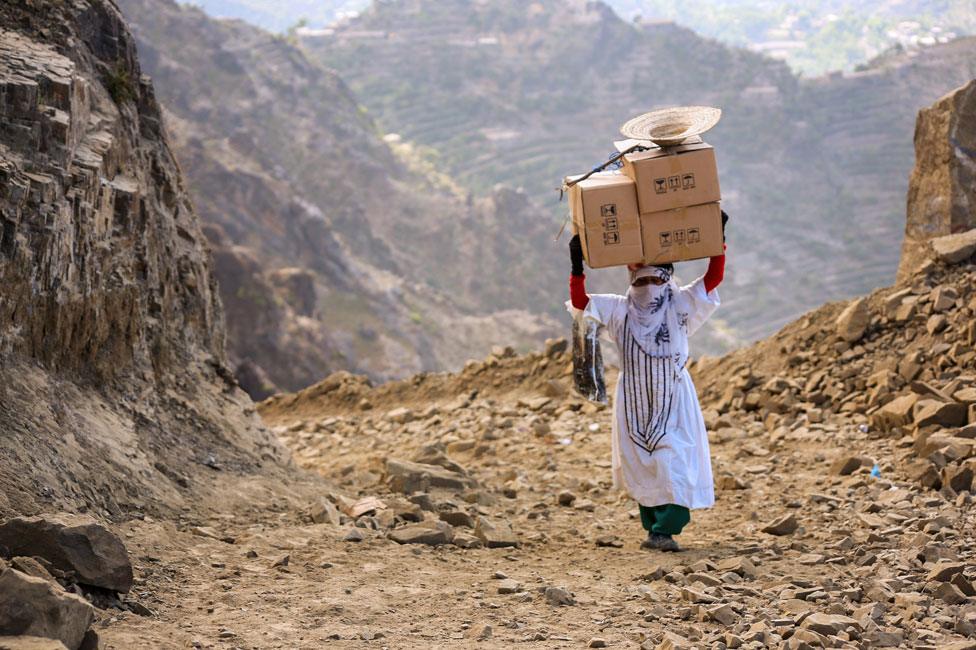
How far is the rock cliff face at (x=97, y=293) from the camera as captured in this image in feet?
13.9

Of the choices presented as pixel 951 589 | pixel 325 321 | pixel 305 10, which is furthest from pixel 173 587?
pixel 305 10

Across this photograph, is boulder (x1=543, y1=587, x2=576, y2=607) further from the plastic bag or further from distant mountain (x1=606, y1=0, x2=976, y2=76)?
distant mountain (x1=606, y1=0, x2=976, y2=76)

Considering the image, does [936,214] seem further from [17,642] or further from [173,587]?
[17,642]

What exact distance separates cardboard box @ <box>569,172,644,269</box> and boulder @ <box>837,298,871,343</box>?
12.9 ft

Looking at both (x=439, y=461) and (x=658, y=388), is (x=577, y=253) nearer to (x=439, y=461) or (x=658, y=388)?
(x=658, y=388)

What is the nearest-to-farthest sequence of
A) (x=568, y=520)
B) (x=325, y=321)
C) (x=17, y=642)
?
1. (x=17, y=642)
2. (x=568, y=520)
3. (x=325, y=321)

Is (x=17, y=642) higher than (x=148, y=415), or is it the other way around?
(x=17, y=642)

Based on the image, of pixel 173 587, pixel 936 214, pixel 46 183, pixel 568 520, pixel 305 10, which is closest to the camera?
pixel 173 587

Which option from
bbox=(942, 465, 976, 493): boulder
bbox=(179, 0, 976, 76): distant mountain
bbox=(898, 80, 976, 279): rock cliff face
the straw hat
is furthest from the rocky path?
bbox=(179, 0, 976, 76): distant mountain

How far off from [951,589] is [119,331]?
3.90m

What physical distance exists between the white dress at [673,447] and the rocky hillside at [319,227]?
56.1 feet

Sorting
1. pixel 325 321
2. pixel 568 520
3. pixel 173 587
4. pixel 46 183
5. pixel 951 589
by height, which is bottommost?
pixel 325 321

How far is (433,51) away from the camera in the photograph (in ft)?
275

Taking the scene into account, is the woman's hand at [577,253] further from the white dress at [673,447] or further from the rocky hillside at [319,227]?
the rocky hillside at [319,227]
